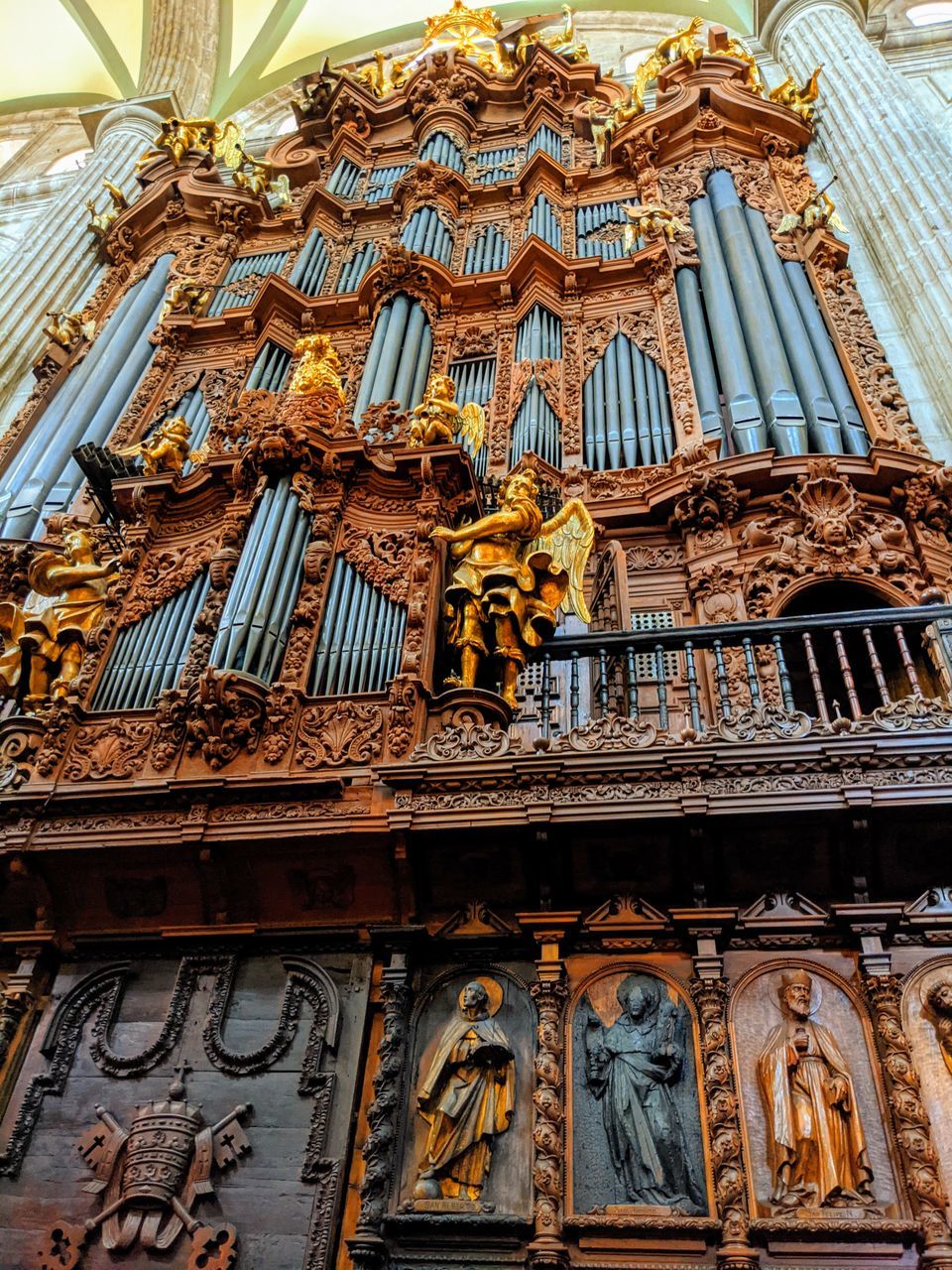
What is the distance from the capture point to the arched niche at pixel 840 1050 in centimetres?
582

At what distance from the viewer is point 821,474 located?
11.0 meters

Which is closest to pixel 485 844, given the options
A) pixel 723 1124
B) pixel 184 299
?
pixel 723 1124

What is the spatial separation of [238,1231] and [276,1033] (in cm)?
118

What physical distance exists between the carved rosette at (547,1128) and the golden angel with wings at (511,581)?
2.38m

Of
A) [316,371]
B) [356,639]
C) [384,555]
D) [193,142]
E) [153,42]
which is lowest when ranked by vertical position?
[356,639]

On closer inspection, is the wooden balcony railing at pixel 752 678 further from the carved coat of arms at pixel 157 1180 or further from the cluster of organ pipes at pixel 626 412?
the carved coat of arms at pixel 157 1180

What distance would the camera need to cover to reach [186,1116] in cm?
669

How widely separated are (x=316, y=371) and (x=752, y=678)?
6.18m

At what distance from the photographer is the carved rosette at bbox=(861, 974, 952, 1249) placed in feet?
18.0

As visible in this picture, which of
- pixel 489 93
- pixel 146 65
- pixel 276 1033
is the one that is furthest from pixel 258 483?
pixel 146 65

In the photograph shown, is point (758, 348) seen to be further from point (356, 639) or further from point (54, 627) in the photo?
point (54, 627)

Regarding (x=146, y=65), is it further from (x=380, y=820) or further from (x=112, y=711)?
(x=380, y=820)

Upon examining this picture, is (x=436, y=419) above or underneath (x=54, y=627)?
above

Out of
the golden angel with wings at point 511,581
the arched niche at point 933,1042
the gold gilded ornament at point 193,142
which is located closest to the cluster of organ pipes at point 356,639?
the golden angel with wings at point 511,581
